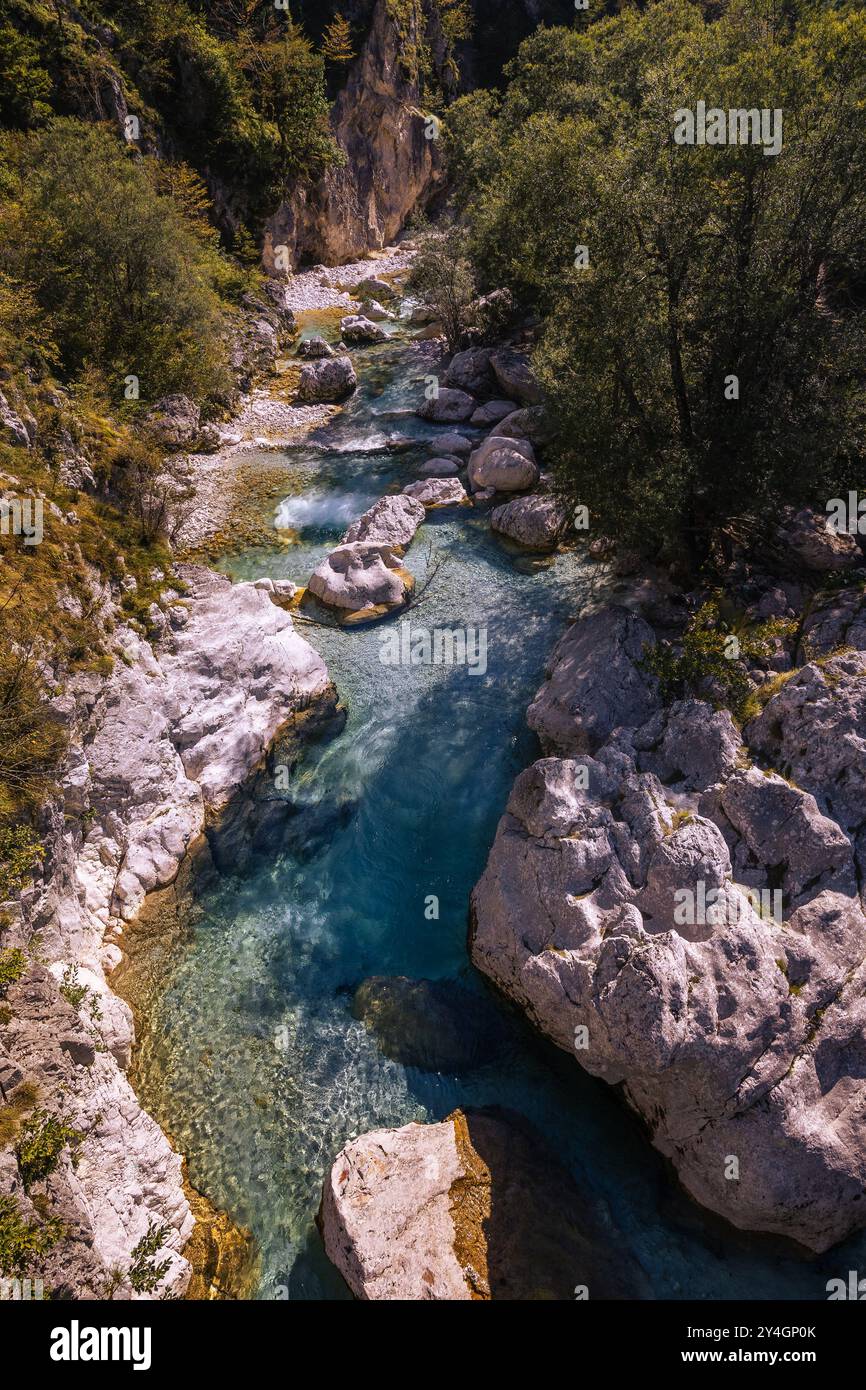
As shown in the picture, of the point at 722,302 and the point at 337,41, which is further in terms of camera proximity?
the point at 337,41

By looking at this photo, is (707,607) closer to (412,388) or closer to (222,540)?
(222,540)

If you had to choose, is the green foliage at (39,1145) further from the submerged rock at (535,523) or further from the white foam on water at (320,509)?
the white foam on water at (320,509)

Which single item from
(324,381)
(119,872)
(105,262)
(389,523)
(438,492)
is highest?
(105,262)

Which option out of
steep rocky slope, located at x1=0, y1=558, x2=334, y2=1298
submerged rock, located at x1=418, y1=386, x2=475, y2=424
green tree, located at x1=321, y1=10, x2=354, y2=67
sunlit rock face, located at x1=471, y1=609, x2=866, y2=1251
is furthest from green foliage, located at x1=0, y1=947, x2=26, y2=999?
green tree, located at x1=321, y1=10, x2=354, y2=67

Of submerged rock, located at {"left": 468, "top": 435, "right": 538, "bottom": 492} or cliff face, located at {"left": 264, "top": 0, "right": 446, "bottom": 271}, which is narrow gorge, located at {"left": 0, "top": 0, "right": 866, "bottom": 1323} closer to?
submerged rock, located at {"left": 468, "top": 435, "right": 538, "bottom": 492}

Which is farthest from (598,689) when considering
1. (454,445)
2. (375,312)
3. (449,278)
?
(375,312)

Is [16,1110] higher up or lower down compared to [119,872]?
lower down

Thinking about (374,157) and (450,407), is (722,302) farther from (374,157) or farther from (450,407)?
(374,157)
